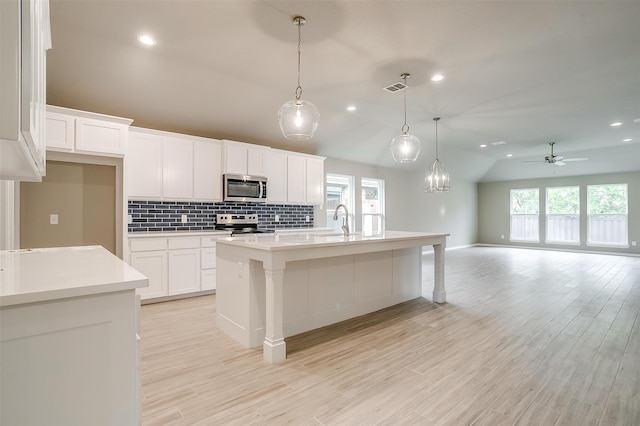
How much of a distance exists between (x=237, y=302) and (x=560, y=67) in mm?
4462

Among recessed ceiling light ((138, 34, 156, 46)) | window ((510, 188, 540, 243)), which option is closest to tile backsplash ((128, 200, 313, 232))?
recessed ceiling light ((138, 34, 156, 46))

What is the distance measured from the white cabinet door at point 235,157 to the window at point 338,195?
2.42 m

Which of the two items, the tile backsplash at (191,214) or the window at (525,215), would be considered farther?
the window at (525,215)

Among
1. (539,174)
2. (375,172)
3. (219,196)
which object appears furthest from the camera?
(539,174)

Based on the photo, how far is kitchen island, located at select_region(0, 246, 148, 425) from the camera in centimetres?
92

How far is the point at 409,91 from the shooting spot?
4.49m

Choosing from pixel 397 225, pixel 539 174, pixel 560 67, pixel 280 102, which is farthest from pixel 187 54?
pixel 539 174

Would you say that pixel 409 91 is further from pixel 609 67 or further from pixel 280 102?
pixel 609 67

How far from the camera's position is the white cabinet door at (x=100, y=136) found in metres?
3.71

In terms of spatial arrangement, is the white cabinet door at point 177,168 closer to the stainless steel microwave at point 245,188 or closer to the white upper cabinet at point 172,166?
the white upper cabinet at point 172,166

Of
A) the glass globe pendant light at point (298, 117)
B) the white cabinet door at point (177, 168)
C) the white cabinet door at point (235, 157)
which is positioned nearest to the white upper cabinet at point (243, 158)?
the white cabinet door at point (235, 157)

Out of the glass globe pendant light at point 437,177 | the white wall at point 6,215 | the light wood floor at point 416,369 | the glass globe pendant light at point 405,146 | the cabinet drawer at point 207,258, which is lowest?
the light wood floor at point 416,369

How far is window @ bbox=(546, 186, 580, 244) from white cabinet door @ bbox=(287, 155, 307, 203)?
905 centimetres

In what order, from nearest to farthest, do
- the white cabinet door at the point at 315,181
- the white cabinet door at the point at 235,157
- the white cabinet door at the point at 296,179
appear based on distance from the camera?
the white cabinet door at the point at 235,157 → the white cabinet door at the point at 296,179 → the white cabinet door at the point at 315,181
